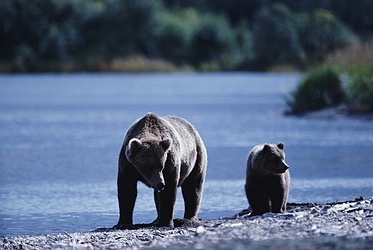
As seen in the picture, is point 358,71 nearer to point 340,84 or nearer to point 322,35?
point 340,84

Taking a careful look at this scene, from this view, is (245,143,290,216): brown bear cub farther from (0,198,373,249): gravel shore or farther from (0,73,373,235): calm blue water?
(0,73,373,235): calm blue water

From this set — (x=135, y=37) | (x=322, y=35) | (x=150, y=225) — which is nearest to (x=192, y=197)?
(x=150, y=225)

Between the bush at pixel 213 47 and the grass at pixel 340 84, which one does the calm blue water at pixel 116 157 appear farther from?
the bush at pixel 213 47

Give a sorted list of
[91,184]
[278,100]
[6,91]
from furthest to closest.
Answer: [6,91]
[278,100]
[91,184]

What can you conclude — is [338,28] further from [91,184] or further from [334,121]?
[91,184]

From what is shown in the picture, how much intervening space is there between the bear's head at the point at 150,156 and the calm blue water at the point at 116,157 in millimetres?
1221

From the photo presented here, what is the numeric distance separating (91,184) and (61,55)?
54958mm

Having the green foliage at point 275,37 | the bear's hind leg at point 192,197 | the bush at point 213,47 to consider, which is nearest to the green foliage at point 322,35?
the green foliage at point 275,37

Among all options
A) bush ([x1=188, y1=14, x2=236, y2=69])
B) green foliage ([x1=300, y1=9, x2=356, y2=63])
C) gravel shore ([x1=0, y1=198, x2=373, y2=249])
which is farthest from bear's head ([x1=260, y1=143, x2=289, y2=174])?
bush ([x1=188, y1=14, x2=236, y2=69])

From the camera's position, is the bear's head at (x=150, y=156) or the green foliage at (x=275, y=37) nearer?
the bear's head at (x=150, y=156)

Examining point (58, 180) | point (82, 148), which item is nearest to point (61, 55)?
point (82, 148)

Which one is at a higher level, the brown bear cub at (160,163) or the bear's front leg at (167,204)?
the brown bear cub at (160,163)

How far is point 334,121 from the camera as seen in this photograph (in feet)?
73.2

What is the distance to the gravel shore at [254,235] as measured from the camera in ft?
19.4
